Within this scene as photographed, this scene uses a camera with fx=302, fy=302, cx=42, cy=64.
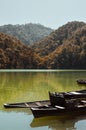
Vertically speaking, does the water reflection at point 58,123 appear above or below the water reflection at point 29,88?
above

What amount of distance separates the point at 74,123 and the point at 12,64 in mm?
115171

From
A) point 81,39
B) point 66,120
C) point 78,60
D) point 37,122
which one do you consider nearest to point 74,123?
point 66,120

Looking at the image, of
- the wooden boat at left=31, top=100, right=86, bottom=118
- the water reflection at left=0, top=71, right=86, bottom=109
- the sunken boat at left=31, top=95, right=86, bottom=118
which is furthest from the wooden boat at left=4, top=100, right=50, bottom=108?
the water reflection at left=0, top=71, right=86, bottom=109

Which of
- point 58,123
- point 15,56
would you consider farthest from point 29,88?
point 15,56

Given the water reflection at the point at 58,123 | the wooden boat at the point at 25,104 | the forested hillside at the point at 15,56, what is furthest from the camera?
the forested hillside at the point at 15,56

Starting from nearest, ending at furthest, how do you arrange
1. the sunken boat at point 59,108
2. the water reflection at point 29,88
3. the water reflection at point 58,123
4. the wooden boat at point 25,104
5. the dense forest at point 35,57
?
1. the water reflection at point 58,123
2. the sunken boat at point 59,108
3. the wooden boat at point 25,104
4. the water reflection at point 29,88
5. the dense forest at point 35,57

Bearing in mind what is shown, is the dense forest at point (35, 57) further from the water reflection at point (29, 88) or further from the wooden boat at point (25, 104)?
the wooden boat at point (25, 104)

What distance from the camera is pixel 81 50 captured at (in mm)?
140000

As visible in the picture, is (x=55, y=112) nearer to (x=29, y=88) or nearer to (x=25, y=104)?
(x=25, y=104)

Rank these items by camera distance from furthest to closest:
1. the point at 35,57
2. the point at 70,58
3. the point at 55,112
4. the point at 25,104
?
the point at 35,57, the point at 70,58, the point at 25,104, the point at 55,112

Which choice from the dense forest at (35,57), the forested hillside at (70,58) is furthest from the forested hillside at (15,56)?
the forested hillside at (70,58)

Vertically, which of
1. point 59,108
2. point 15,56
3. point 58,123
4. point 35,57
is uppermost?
point 59,108

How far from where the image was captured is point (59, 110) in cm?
1961

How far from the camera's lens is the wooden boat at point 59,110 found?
62.8ft
